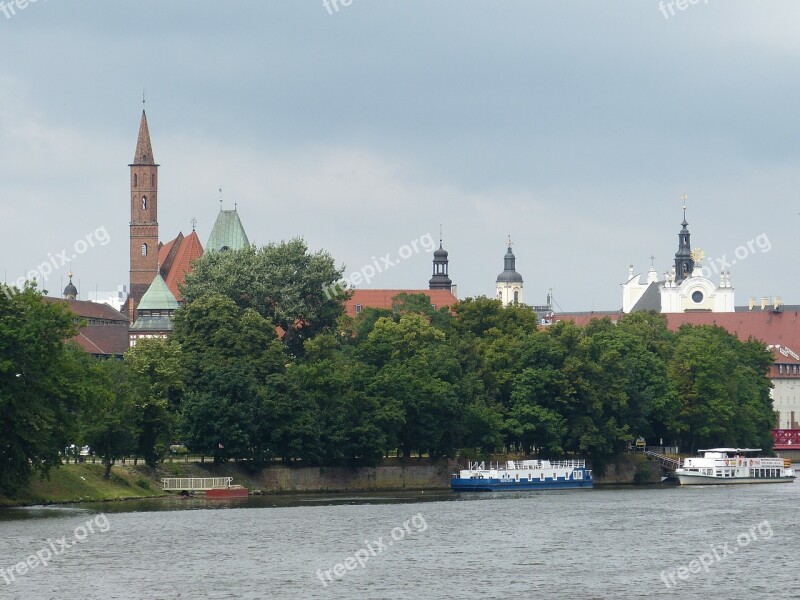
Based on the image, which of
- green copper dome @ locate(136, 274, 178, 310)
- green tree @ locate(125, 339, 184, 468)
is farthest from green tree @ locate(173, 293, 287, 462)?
green copper dome @ locate(136, 274, 178, 310)

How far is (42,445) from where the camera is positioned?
90.4 m

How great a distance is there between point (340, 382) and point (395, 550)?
143ft

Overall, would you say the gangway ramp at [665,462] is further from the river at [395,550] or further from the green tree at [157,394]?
the green tree at [157,394]

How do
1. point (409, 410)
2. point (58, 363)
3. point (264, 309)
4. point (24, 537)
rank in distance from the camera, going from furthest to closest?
point (264, 309)
point (409, 410)
point (58, 363)
point (24, 537)

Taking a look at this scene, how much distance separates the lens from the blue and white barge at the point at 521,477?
125 metres

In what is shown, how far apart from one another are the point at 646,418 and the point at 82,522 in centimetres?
6780

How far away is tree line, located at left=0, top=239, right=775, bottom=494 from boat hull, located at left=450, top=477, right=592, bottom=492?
10.4ft

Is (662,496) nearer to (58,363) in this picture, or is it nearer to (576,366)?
(576,366)

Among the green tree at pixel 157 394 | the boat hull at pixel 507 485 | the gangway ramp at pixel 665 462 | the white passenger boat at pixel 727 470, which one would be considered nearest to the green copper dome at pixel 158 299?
the gangway ramp at pixel 665 462

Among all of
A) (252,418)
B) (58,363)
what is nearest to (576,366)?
(252,418)

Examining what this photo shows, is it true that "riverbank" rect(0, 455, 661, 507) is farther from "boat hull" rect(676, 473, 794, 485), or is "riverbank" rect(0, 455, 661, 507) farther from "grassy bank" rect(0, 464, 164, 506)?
"boat hull" rect(676, 473, 794, 485)

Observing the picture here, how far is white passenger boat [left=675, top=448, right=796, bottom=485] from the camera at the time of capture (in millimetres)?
141500

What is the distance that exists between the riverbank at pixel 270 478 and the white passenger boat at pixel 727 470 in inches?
121

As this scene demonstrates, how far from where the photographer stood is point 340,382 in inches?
4806
